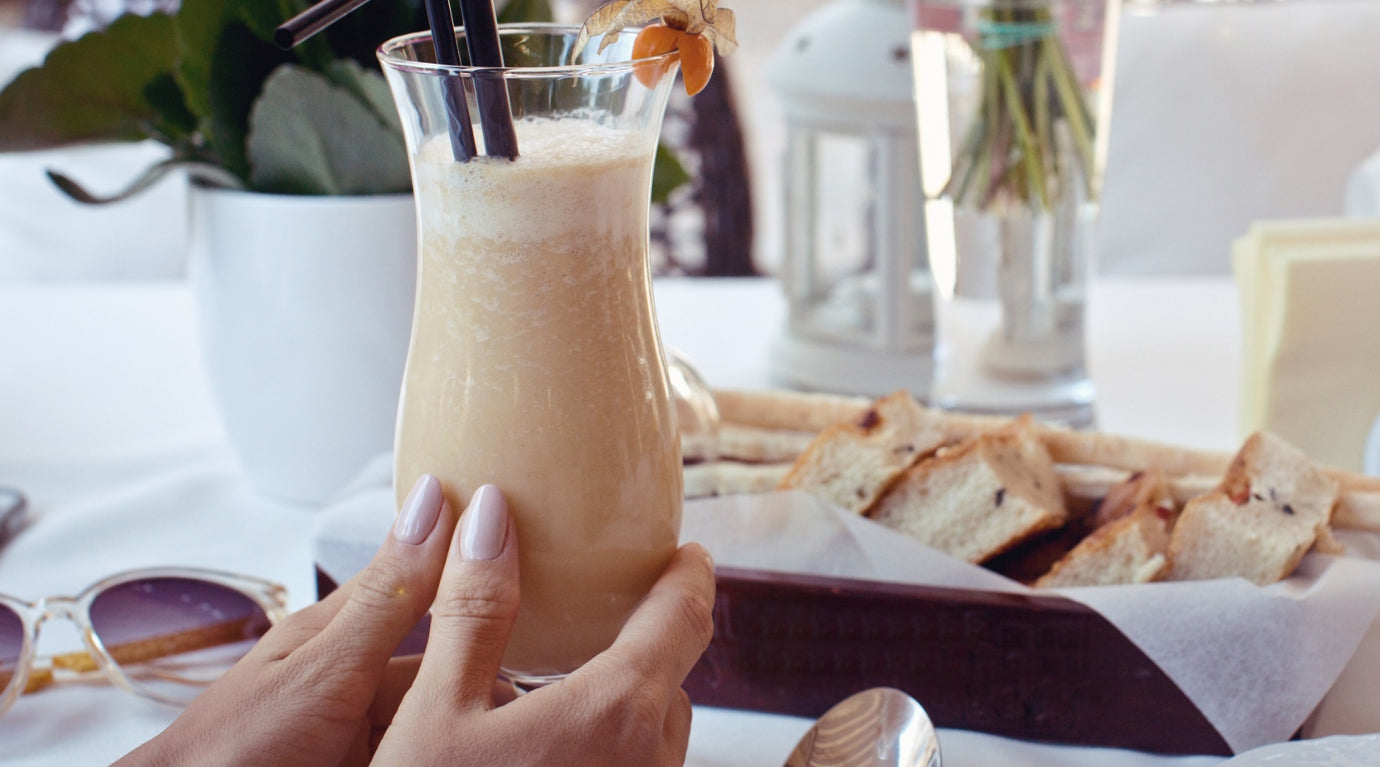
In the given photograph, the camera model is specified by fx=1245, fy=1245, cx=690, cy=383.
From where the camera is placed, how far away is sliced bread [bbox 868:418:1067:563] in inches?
26.9

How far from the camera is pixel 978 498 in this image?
689mm

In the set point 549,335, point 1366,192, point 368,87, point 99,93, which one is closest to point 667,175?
point 368,87

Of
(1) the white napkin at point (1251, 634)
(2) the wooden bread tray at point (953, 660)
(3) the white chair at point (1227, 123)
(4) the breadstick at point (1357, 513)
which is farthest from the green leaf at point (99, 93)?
(3) the white chair at point (1227, 123)

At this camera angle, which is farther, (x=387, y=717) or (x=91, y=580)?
(x=91, y=580)

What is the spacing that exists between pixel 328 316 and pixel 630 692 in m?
0.47

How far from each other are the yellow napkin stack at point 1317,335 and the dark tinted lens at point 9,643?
820mm

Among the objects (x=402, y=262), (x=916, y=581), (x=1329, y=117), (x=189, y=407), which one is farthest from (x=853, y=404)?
(x=1329, y=117)

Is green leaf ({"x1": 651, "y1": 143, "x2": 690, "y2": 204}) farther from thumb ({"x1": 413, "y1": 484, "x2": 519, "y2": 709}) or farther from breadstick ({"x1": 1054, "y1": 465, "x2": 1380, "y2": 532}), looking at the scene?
thumb ({"x1": 413, "y1": 484, "x2": 519, "y2": 709})

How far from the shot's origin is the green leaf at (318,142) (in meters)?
0.78

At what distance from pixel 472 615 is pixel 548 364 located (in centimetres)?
11

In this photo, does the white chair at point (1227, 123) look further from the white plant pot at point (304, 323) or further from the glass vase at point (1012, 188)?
the white plant pot at point (304, 323)

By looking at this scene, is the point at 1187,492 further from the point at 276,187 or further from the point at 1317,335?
the point at 276,187

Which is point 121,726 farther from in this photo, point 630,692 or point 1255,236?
point 1255,236

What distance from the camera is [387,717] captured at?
1.85 ft
